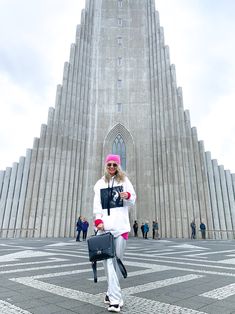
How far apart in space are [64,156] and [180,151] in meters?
12.4

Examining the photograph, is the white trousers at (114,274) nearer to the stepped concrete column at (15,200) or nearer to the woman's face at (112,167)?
the woman's face at (112,167)

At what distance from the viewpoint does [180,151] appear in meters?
26.9

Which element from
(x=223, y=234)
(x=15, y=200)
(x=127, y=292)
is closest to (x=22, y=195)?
(x=15, y=200)

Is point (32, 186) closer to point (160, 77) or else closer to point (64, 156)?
point (64, 156)

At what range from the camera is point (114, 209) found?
349 cm

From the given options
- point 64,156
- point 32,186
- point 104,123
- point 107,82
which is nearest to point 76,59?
point 107,82

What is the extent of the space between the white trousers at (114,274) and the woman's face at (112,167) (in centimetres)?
93

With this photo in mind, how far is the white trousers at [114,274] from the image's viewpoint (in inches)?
120

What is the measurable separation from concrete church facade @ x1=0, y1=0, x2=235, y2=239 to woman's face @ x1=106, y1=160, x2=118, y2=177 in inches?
888

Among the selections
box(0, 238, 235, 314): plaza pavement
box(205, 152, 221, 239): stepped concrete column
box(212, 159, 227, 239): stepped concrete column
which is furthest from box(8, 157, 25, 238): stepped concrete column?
box(0, 238, 235, 314): plaza pavement

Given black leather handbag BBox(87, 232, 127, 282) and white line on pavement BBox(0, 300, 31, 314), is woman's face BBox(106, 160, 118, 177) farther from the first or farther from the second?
white line on pavement BBox(0, 300, 31, 314)

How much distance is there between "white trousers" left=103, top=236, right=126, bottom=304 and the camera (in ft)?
10.0

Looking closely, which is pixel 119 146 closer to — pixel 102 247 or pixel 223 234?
pixel 223 234

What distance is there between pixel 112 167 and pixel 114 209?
62cm
